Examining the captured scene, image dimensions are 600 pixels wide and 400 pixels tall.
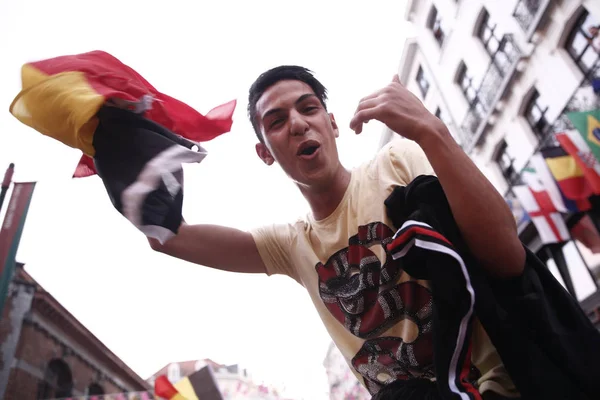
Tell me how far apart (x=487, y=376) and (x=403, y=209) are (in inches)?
26.0

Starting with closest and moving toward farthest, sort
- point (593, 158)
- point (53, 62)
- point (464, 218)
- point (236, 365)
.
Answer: point (464, 218), point (53, 62), point (593, 158), point (236, 365)

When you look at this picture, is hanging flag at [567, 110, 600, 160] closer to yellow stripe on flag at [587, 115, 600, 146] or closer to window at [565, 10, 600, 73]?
yellow stripe on flag at [587, 115, 600, 146]

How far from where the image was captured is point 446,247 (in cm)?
137

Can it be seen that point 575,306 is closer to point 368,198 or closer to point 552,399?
point 552,399

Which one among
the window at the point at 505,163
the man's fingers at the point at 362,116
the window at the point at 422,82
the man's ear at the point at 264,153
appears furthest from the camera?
the window at the point at 422,82

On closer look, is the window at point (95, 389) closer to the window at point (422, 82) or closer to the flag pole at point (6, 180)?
the flag pole at point (6, 180)

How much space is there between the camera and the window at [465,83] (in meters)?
17.8

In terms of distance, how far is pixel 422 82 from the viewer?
2211 centimetres

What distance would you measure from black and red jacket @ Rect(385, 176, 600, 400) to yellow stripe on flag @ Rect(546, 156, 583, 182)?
10044mm

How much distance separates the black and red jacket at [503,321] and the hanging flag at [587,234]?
1080 cm

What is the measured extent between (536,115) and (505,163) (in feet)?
6.87

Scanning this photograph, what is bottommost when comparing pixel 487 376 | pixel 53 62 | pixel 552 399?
pixel 552 399

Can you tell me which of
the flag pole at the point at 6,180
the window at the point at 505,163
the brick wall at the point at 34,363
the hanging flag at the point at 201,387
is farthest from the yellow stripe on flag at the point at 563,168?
the brick wall at the point at 34,363

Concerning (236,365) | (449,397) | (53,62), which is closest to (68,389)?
(53,62)
